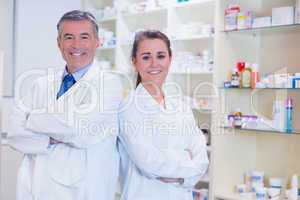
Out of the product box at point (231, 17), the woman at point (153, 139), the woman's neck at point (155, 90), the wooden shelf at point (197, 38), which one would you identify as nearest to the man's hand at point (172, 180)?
the woman at point (153, 139)

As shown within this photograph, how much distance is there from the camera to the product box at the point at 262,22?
100 inches

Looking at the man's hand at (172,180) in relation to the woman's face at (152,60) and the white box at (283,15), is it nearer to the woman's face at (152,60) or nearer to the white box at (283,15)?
the woman's face at (152,60)

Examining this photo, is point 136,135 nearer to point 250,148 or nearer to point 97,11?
point 250,148

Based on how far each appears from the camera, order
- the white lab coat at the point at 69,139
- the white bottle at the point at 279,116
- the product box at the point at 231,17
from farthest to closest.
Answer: the product box at the point at 231,17
the white bottle at the point at 279,116
the white lab coat at the point at 69,139

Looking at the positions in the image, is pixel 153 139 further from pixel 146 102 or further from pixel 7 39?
pixel 7 39

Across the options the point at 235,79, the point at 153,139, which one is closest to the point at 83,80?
the point at 153,139

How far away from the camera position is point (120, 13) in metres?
3.48

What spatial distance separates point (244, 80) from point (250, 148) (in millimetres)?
553

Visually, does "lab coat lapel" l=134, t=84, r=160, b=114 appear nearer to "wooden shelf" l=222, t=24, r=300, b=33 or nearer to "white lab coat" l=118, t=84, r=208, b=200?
"white lab coat" l=118, t=84, r=208, b=200

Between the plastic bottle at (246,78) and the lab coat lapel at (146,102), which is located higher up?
the plastic bottle at (246,78)

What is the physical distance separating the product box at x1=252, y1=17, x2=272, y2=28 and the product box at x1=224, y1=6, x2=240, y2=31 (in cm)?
12

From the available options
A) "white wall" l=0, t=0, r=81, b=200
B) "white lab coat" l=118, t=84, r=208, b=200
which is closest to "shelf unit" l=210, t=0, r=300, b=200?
"white lab coat" l=118, t=84, r=208, b=200

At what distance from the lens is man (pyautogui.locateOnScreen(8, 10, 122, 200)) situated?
159cm

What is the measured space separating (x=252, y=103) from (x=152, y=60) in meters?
1.33
